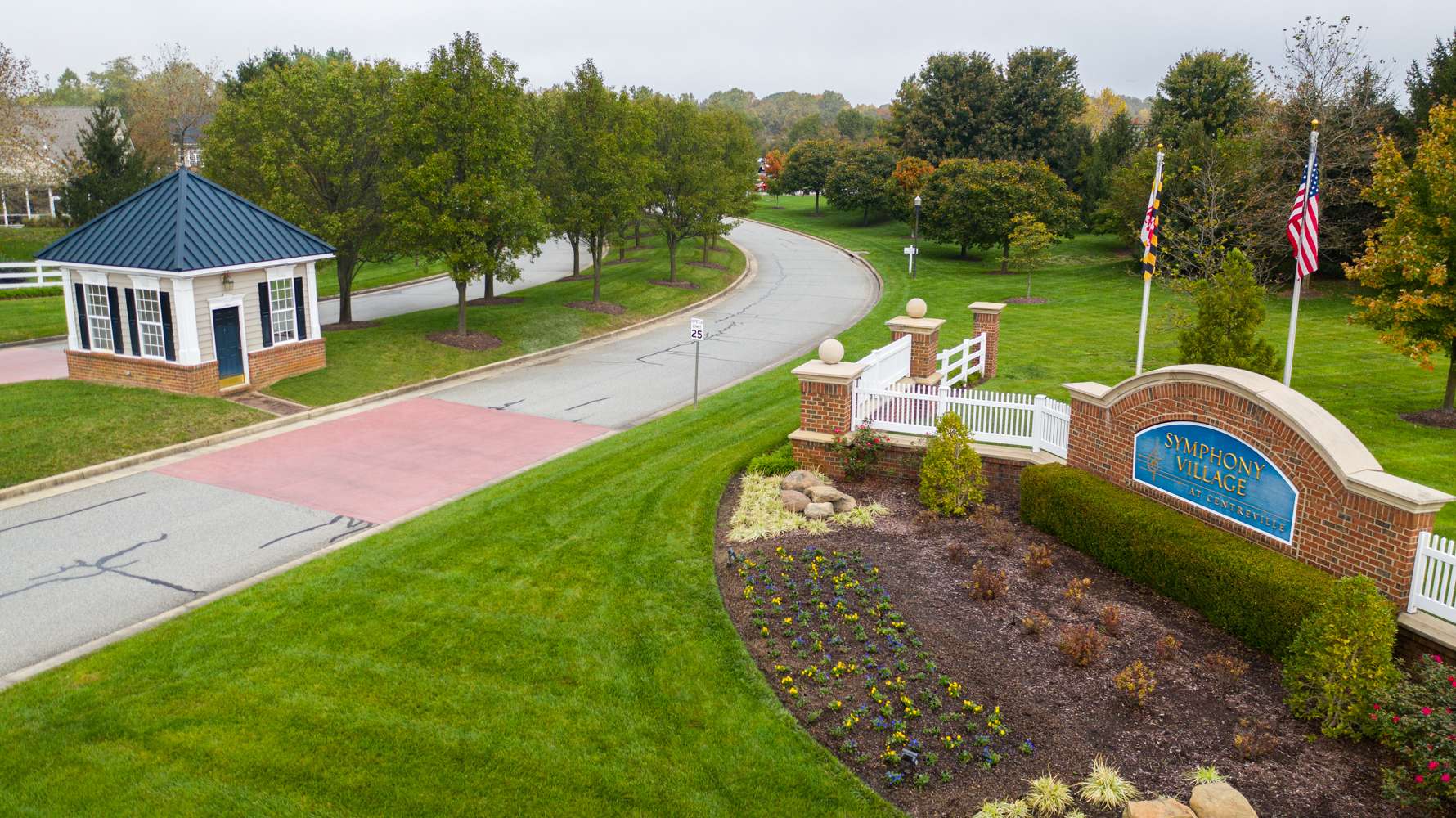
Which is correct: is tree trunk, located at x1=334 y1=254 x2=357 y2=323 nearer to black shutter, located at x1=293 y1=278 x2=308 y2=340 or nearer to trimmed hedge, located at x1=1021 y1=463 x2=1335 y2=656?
black shutter, located at x1=293 y1=278 x2=308 y2=340

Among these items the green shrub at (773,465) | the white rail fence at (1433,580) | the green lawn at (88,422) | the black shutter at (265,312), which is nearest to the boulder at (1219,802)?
the white rail fence at (1433,580)

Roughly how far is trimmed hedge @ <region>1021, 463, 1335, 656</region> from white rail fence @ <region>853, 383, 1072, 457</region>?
1.13 meters

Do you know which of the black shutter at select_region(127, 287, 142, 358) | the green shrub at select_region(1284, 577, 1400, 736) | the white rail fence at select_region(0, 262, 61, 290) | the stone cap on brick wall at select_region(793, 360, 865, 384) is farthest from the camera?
the white rail fence at select_region(0, 262, 61, 290)

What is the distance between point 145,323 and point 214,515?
9.27m

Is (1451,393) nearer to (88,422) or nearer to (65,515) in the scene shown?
(65,515)

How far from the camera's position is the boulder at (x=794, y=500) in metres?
14.4

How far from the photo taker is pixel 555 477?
16.6 meters

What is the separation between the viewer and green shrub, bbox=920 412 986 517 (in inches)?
550

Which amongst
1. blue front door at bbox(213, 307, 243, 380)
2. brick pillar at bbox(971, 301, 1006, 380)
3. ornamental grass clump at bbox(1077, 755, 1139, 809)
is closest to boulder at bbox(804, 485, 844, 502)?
ornamental grass clump at bbox(1077, 755, 1139, 809)

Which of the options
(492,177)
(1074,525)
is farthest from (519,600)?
(492,177)

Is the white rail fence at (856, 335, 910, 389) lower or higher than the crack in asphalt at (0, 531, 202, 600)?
higher

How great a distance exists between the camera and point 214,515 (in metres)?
15.7

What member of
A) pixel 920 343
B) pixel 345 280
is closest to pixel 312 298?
pixel 345 280

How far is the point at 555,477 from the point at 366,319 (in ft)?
63.9
